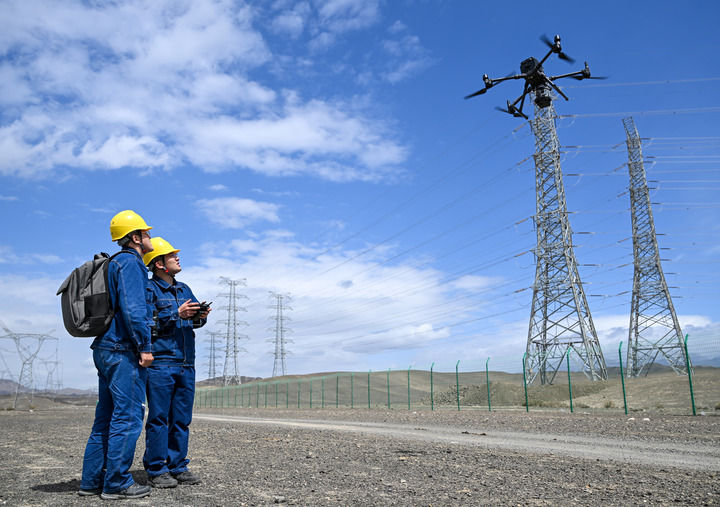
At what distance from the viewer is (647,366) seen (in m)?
36.7

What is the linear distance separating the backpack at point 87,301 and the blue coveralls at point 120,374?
6cm

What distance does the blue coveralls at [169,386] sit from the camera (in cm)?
466

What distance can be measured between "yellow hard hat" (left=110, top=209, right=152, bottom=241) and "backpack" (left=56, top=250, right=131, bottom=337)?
0.36 m

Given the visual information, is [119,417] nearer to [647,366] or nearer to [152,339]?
[152,339]

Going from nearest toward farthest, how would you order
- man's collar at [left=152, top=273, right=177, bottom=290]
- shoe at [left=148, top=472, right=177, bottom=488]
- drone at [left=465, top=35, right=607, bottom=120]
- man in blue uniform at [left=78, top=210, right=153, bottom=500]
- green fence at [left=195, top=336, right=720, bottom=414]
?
man in blue uniform at [left=78, top=210, right=153, bottom=500], shoe at [left=148, top=472, right=177, bottom=488], man's collar at [left=152, top=273, right=177, bottom=290], drone at [left=465, top=35, right=607, bottom=120], green fence at [left=195, top=336, right=720, bottom=414]

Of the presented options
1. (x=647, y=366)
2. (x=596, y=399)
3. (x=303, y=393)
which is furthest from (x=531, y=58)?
(x=303, y=393)

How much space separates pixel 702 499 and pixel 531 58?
10.6 m

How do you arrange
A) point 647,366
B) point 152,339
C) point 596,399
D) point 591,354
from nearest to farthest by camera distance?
point 152,339 → point 596,399 → point 591,354 → point 647,366

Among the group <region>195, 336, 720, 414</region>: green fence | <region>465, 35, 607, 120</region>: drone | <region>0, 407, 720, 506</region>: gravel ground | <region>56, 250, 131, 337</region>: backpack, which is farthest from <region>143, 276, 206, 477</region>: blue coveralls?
<region>195, 336, 720, 414</region>: green fence

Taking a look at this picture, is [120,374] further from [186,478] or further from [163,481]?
[186,478]

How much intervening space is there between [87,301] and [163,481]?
1.62m

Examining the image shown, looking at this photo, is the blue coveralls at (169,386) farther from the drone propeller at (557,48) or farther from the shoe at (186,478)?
the drone propeller at (557,48)

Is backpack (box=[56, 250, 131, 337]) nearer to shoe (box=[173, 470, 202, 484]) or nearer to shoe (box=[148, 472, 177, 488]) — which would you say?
shoe (box=[148, 472, 177, 488])

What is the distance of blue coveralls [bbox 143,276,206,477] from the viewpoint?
15.3 feet
